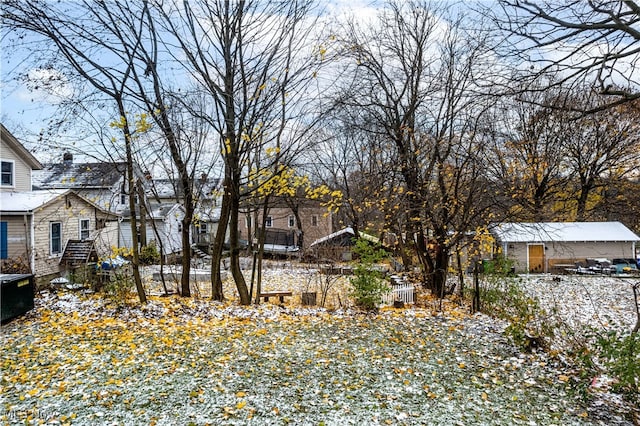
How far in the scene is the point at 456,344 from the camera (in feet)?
20.8

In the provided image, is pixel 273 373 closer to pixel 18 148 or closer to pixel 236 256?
pixel 236 256

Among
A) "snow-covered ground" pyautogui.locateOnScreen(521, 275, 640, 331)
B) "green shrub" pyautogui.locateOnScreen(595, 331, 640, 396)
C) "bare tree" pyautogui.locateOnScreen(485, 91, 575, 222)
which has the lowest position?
"snow-covered ground" pyautogui.locateOnScreen(521, 275, 640, 331)

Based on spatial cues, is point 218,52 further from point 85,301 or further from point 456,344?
point 456,344

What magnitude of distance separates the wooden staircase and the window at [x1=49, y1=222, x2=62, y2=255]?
0.35 metres

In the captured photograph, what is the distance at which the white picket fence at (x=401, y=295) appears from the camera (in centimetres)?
1069

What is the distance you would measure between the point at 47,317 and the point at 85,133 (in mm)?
3952

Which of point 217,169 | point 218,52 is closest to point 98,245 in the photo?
point 217,169

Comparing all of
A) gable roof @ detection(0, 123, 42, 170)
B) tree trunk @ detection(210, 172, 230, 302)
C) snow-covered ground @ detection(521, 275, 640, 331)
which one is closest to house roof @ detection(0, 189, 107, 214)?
gable roof @ detection(0, 123, 42, 170)

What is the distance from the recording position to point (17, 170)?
16078mm

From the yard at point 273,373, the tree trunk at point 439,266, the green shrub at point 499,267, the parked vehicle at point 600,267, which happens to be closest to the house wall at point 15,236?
the yard at point 273,373

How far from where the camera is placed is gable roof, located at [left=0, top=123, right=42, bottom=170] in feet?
50.1

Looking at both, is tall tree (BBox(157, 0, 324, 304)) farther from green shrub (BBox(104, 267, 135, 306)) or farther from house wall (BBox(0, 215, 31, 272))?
house wall (BBox(0, 215, 31, 272))

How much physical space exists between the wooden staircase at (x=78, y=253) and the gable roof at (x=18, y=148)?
144 inches

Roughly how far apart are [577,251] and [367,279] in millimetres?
17655
